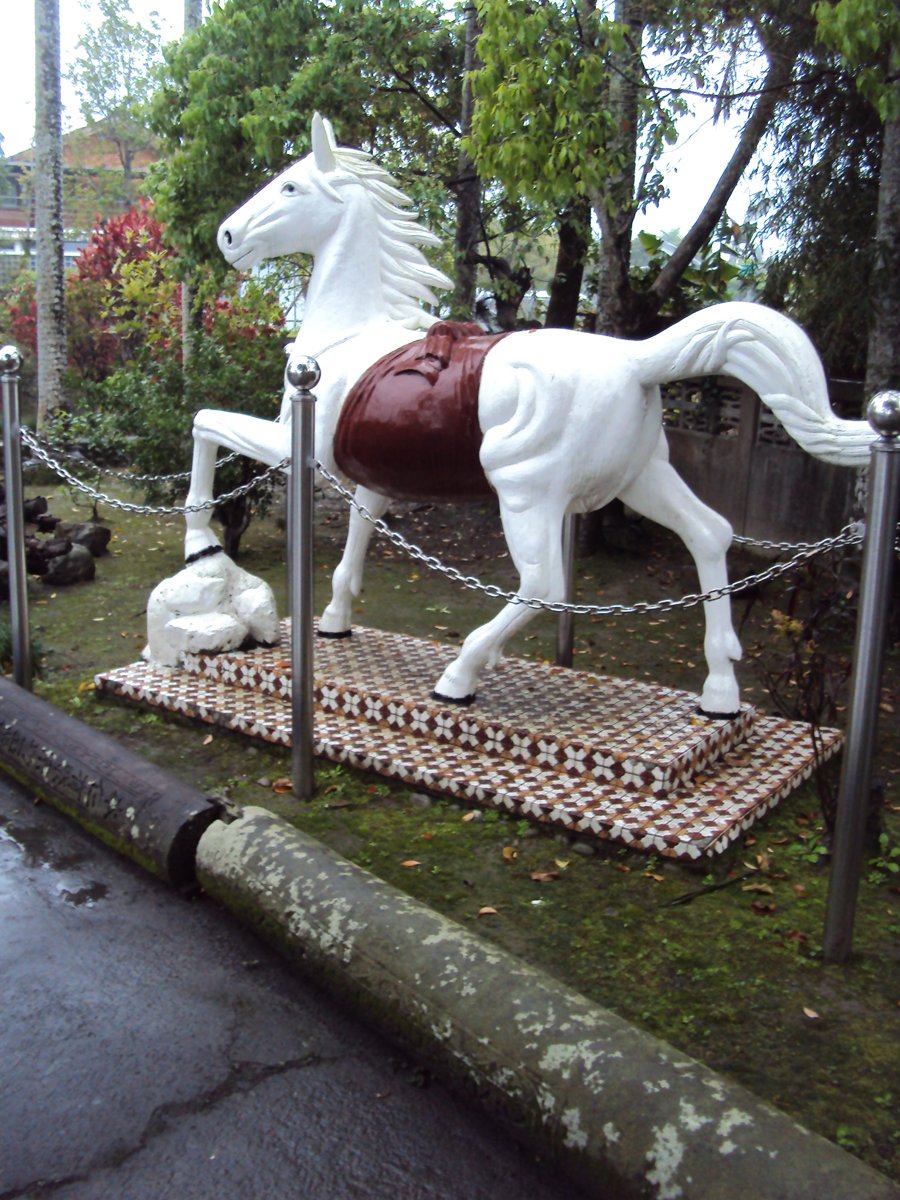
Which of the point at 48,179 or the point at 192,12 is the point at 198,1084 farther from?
the point at 192,12

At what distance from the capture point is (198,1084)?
2.57 metres

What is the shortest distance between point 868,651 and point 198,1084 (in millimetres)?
1957

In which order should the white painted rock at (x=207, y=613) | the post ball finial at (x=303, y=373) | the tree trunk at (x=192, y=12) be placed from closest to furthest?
the post ball finial at (x=303, y=373)
the white painted rock at (x=207, y=613)
the tree trunk at (x=192, y=12)

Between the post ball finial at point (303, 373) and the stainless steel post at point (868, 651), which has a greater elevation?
the post ball finial at point (303, 373)

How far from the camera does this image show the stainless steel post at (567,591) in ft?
17.0

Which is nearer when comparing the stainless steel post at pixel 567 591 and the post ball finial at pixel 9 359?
the post ball finial at pixel 9 359

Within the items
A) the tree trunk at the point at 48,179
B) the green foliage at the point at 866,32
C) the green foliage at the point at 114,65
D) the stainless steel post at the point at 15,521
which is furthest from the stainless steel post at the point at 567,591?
the green foliage at the point at 114,65

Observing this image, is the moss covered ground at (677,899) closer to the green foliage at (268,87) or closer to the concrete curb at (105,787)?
the concrete curb at (105,787)

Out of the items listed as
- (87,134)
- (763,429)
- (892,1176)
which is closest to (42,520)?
(763,429)

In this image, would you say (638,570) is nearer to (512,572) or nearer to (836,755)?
(512,572)

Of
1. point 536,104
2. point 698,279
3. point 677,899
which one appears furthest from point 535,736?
point 698,279

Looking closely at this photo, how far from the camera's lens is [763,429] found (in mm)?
7902

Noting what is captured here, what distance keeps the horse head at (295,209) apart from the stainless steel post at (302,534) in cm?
117

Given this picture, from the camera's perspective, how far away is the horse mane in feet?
16.0
